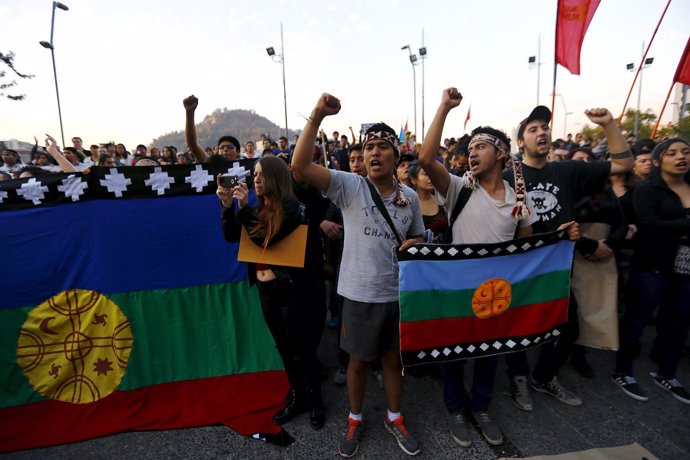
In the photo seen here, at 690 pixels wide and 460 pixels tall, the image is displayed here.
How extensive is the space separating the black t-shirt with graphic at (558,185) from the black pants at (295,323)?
5.81ft

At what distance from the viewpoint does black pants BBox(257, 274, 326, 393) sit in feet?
8.64

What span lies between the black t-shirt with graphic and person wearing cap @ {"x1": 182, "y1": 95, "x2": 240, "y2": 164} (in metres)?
2.52

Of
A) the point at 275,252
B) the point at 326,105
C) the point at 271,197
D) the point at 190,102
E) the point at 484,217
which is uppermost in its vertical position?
the point at 190,102

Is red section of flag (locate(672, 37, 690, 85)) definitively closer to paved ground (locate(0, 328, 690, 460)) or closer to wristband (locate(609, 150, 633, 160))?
wristband (locate(609, 150, 633, 160))

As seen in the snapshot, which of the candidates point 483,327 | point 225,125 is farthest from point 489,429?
point 225,125

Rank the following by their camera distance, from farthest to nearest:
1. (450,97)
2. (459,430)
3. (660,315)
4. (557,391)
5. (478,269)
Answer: (660,315) < (557,391) < (459,430) < (478,269) < (450,97)

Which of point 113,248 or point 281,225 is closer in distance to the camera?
point 281,225

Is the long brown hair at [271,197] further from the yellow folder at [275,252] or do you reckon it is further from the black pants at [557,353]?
the black pants at [557,353]

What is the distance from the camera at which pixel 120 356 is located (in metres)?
2.83

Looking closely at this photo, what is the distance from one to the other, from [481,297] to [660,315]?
6.74 feet

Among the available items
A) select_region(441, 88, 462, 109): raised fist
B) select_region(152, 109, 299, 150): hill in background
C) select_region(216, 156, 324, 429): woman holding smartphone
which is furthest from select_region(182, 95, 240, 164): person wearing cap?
select_region(152, 109, 299, 150): hill in background

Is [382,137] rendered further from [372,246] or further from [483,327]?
[483,327]

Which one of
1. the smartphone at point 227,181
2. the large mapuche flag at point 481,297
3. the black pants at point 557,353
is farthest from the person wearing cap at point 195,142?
the black pants at point 557,353

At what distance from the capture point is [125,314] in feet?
9.39
